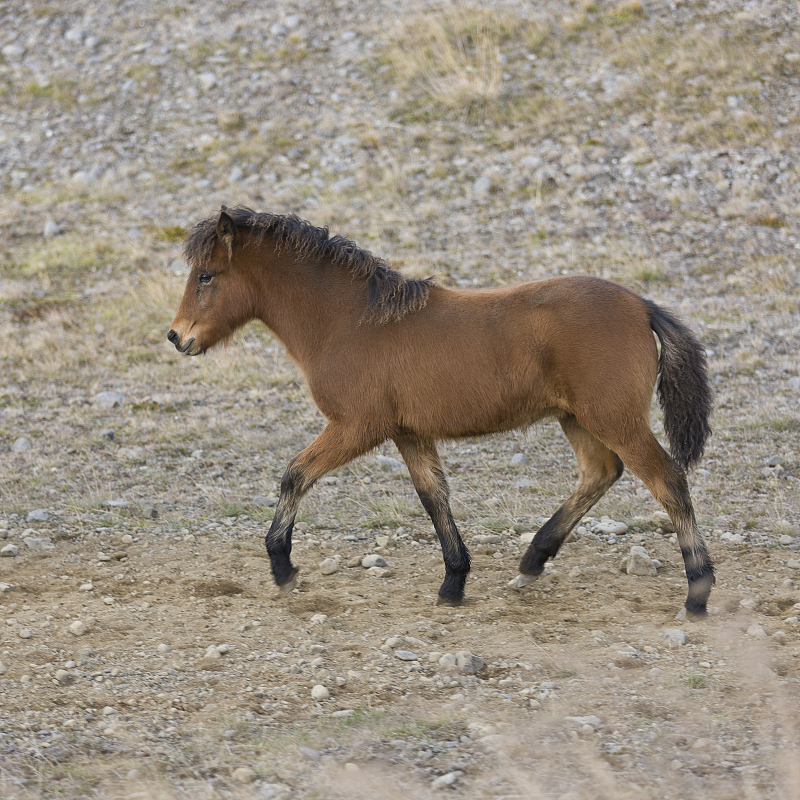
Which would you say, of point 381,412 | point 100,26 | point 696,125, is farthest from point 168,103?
point 381,412

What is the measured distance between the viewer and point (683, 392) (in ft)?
18.2

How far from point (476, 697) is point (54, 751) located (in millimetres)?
1968

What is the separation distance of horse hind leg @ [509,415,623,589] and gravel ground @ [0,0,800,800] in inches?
10.3

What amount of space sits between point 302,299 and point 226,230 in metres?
0.68

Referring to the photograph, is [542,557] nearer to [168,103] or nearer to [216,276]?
[216,276]

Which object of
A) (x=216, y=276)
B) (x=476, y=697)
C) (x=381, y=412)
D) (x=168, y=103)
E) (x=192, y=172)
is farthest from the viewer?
(x=168, y=103)

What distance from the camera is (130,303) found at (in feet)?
41.4

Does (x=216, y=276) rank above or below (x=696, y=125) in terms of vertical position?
above

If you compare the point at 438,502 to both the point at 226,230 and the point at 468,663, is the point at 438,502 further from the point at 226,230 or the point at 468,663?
the point at 226,230

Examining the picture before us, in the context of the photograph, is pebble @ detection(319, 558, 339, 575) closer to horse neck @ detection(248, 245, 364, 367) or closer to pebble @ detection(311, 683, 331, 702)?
horse neck @ detection(248, 245, 364, 367)

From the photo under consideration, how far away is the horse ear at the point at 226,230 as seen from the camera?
594cm

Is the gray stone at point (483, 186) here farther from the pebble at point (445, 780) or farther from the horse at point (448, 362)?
the pebble at point (445, 780)

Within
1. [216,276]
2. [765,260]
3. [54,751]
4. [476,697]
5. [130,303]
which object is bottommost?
[765,260]

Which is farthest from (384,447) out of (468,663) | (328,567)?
(468,663)
